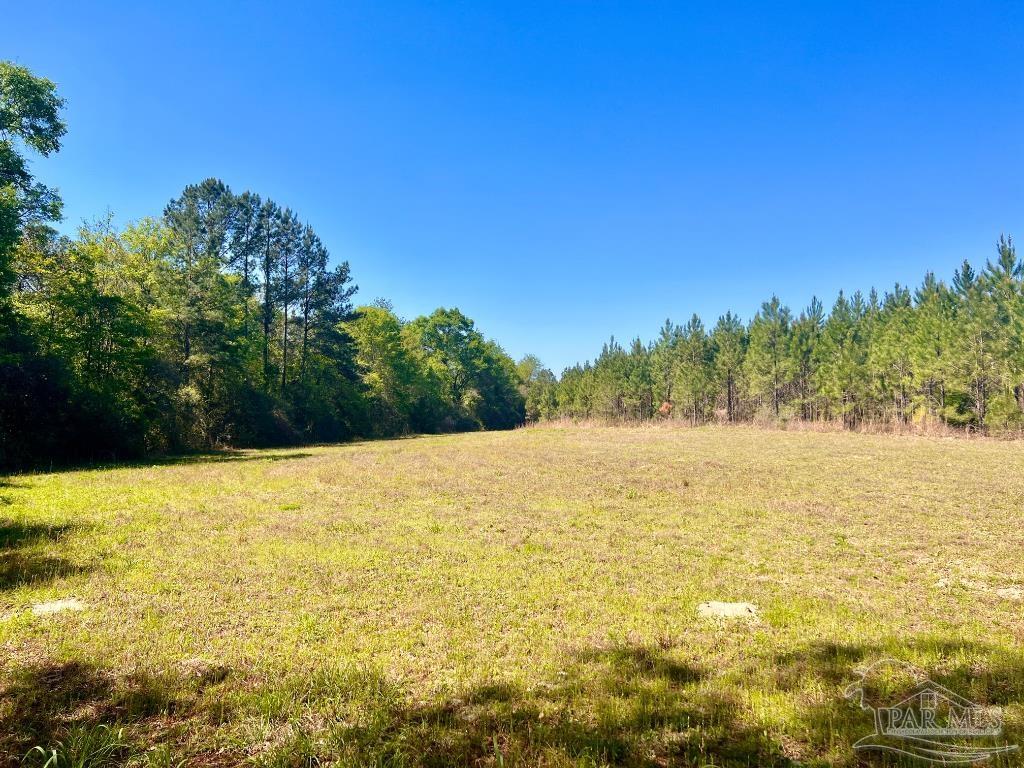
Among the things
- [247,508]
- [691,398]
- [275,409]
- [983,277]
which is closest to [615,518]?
[247,508]

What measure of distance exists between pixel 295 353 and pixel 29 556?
38.4 m

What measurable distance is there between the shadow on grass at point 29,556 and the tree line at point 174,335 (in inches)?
535

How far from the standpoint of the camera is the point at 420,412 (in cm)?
5800

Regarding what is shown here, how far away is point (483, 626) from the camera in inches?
212

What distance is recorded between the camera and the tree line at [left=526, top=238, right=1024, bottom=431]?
43438 millimetres

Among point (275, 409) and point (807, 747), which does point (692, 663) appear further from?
point (275, 409)

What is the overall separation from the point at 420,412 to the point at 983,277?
6204 centimetres

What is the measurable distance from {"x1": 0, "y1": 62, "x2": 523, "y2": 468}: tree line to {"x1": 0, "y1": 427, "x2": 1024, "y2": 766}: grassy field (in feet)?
34.4

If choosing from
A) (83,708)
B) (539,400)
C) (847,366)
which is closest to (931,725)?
(83,708)

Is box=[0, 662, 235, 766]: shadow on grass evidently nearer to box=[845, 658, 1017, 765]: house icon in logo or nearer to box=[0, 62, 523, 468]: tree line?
box=[845, 658, 1017, 765]: house icon in logo

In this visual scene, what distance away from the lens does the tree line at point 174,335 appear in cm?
1909

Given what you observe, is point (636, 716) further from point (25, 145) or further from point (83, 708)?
point (25, 145)

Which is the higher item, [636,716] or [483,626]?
[636,716]

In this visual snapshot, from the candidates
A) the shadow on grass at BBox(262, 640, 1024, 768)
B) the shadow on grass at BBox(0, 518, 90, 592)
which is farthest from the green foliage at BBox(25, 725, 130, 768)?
the shadow on grass at BBox(0, 518, 90, 592)
